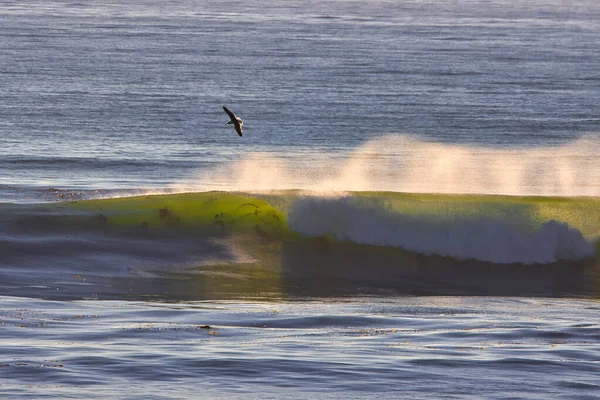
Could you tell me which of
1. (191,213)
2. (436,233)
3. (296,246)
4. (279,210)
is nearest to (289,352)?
(296,246)

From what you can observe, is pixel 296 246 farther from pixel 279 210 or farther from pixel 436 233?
pixel 436 233

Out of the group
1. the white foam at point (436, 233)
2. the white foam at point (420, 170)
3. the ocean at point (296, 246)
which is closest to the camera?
the ocean at point (296, 246)

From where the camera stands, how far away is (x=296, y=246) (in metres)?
21.7

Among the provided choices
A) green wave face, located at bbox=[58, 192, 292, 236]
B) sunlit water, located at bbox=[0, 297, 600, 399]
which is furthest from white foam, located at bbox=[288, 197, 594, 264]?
sunlit water, located at bbox=[0, 297, 600, 399]

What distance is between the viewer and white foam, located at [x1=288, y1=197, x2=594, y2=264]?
70.3 feet

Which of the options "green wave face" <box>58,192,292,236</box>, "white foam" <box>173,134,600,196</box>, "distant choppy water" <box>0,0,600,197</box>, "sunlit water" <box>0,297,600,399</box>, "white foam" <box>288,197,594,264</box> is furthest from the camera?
"distant choppy water" <box>0,0,600,197</box>

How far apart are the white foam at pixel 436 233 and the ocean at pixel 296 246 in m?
0.04

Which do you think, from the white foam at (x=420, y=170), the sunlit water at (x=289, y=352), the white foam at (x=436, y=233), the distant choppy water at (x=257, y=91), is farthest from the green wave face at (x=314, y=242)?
the distant choppy water at (x=257, y=91)

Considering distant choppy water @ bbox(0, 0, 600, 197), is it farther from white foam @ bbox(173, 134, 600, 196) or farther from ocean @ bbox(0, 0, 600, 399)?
white foam @ bbox(173, 134, 600, 196)

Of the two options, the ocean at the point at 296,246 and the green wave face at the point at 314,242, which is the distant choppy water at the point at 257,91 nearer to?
the ocean at the point at 296,246

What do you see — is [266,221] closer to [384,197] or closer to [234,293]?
[384,197]

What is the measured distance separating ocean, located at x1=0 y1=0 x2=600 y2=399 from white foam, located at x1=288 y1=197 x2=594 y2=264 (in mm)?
42

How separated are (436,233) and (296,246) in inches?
108

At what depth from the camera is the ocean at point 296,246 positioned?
40.1 ft
